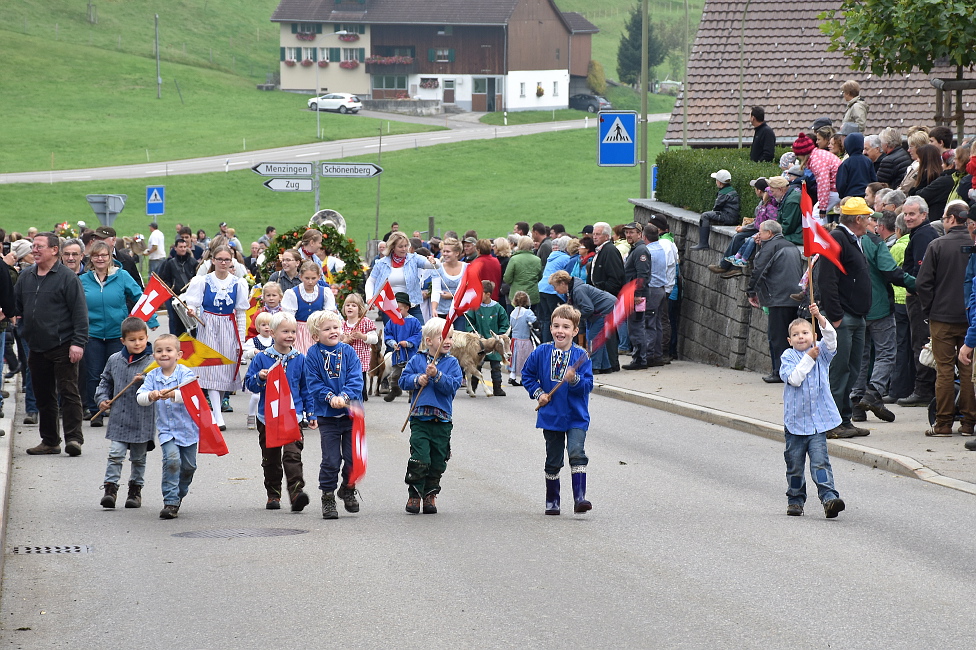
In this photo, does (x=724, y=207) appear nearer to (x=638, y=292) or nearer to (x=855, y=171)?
(x=638, y=292)

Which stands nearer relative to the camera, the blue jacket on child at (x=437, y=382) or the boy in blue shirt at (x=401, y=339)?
the blue jacket on child at (x=437, y=382)

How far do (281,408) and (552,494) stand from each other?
2047mm

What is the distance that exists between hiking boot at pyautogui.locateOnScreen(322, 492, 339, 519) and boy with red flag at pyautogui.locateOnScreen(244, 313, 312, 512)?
1.05 ft

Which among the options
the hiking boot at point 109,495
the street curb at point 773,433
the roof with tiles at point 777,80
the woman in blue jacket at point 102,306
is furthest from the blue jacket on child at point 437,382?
the roof with tiles at point 777,80

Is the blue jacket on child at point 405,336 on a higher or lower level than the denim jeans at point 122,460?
higher

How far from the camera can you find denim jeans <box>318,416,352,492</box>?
32.3ft

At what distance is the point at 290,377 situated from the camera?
10.2 meters

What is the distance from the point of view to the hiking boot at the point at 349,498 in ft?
32.7

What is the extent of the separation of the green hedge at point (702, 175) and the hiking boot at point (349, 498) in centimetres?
1061

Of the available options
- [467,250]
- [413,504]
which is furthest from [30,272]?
[467,250]

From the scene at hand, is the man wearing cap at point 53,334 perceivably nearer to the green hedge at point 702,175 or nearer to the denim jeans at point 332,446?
the denim jeans at point 332,446

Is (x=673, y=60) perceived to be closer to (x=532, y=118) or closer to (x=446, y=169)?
(x=532, y=118)

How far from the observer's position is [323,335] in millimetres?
9922

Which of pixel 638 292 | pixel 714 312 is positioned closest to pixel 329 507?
pixel 638 292
